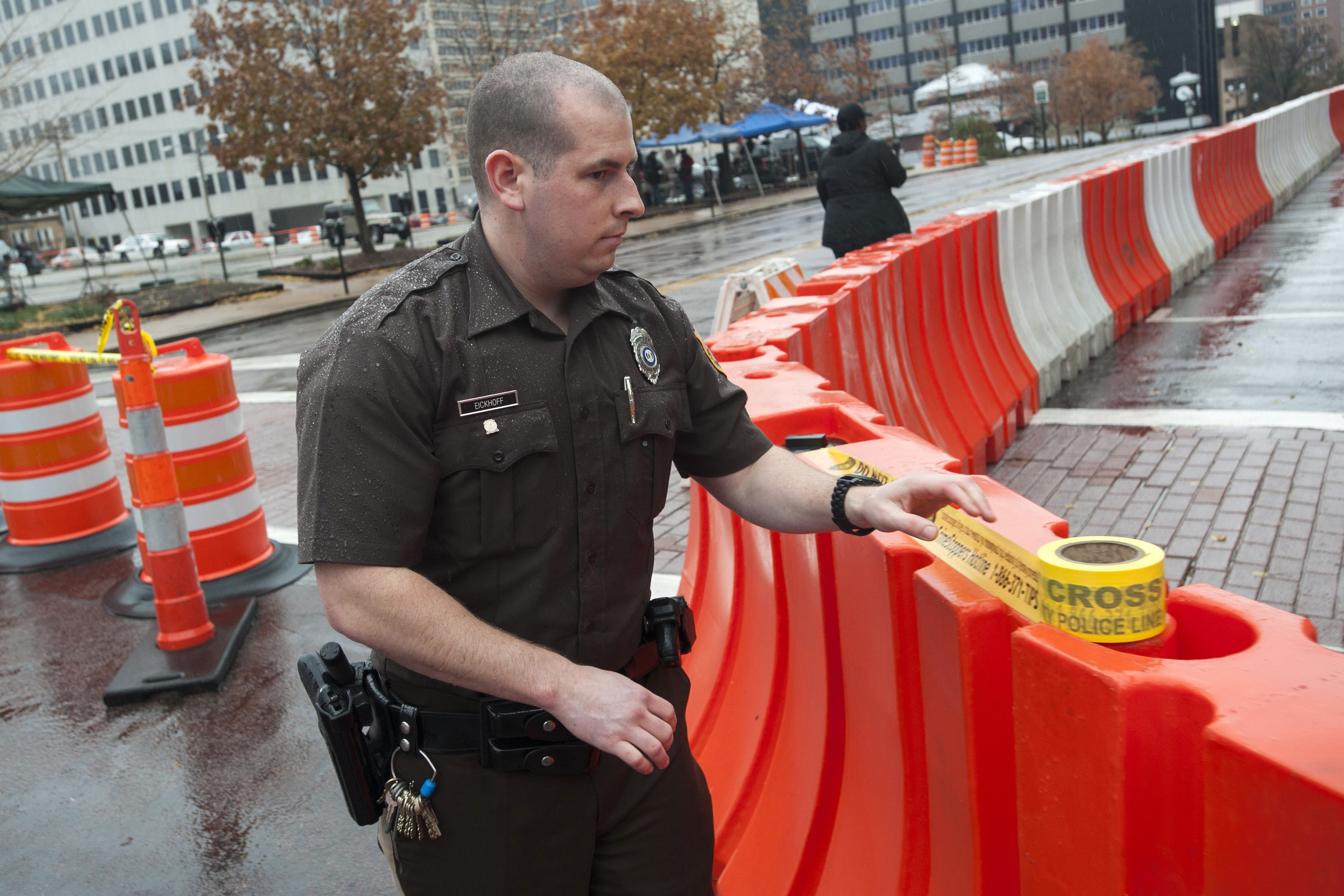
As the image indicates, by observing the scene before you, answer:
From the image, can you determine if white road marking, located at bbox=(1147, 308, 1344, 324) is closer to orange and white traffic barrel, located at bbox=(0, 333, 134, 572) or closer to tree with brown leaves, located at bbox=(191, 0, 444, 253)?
orange and white traffic barrel, located at bbox=(0, 333, 134, 572)

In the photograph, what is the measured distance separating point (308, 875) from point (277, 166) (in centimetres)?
2756

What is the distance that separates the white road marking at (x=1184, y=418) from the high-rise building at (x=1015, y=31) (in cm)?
7985

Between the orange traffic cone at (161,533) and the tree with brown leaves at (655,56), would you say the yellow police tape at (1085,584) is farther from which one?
the tree with brown leaves at (655,56)

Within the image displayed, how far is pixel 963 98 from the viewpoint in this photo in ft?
223

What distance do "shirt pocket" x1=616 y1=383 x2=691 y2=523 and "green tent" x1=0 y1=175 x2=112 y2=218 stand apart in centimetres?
2655

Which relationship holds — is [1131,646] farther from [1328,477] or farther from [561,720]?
[1328,477]

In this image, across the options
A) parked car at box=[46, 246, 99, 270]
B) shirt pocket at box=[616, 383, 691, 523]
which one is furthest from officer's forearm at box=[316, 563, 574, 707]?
parked car at box=[46, 246, 99, 270]

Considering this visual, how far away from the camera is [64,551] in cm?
691

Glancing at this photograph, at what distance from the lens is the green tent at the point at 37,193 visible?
24.7 metres

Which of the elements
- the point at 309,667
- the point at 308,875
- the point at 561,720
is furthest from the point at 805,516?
the point at 308,875

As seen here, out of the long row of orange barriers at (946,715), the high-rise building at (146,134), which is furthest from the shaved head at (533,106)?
the high-rise building at (146,134)

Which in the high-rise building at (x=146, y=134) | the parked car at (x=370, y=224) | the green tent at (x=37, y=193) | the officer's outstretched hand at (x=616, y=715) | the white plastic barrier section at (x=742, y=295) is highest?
the high-rise building at (x=146, y=134)

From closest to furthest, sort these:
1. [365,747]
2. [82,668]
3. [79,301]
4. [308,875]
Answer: [365,747], [308,875], [82,668], [79,301]

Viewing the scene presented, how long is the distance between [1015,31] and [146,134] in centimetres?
8299
